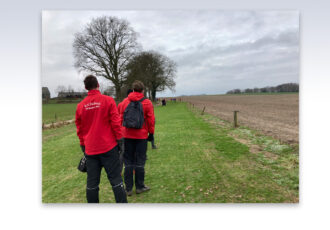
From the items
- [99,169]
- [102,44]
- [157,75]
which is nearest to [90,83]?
[99,169]

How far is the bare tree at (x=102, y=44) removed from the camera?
4219 millimetres

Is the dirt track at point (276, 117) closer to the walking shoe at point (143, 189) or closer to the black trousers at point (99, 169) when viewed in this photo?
the walking shoe at point (143, 189)

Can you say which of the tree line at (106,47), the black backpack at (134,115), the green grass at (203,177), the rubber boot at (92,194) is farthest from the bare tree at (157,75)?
the rubber boot at (92,194)

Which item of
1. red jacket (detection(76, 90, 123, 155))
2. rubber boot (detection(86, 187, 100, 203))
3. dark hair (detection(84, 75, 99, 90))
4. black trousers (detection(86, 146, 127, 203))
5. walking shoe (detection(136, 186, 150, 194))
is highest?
dark hair (detection(84, 75, 99, 90))

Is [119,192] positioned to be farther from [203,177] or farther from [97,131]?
[203,177]

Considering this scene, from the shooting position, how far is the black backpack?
2664mm

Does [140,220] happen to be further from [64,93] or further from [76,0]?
[76,0]

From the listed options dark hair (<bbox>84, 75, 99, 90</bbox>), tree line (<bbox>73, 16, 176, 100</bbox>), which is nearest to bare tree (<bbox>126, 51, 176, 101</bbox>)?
tree line (<bbox>73, 16, 176, 100</bbox>)

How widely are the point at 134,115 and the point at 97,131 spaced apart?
60cm

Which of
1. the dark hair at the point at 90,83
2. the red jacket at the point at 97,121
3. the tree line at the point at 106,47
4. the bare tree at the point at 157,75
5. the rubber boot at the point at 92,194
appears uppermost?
the bare tree at the point at 157,75

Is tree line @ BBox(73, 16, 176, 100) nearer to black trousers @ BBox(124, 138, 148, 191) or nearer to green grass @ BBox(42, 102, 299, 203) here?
black trousers @ BBox(124, 138, 148, 191)

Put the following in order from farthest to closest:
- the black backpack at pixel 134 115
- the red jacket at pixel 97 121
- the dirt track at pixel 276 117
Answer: the dirt track at pixel 276 117 → the black backpack at pixel 134 115 → the red jacket at pixel 97 121

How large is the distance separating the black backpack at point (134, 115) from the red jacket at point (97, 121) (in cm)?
35

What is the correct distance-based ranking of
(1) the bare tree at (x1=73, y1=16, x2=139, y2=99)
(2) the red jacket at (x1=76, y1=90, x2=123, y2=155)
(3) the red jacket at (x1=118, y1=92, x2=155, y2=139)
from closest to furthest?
(2) the red jacket at (x1=76, y1=90, x2=123, y2=155) < (3) the red jacket at (x1=118, y1=92, x2=155, y2=139) < (1) the bare tree at (x1=73, y1=16, x2=139, y2=99)
